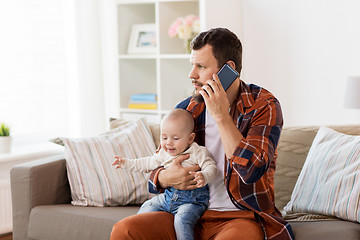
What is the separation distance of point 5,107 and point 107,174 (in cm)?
153

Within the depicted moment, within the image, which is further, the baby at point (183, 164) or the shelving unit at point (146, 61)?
the shelving unit at point (146, 61)

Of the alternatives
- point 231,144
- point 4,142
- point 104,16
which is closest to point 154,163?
point 231,144

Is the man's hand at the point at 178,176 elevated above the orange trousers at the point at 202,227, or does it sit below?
above

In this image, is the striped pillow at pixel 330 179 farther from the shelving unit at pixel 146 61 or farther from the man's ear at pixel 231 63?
the shelving unit at pixel 146 61

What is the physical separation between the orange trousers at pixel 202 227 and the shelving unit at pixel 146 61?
191 centimetres

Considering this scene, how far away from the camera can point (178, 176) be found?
6.68ft

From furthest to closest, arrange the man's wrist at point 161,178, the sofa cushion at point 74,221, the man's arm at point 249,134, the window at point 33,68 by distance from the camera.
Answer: the window at point 33,68 → the sofa cushion at point 74,221 → the man's wrist at point 161,178 → the man's arm at point 249,134

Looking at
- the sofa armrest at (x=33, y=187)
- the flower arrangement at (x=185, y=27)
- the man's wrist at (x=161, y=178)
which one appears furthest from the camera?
the flower arrangement at (x=185, y=27)

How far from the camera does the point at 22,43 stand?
13.0ft

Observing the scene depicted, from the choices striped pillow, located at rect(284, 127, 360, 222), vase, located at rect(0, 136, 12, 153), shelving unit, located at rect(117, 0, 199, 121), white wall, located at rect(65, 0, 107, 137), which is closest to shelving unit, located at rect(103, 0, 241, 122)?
shelving unit, located at rect(117, 0, 199, 121)

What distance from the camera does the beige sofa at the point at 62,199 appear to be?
249 centimetres

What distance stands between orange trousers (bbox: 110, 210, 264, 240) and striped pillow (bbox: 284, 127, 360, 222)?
0.42 m

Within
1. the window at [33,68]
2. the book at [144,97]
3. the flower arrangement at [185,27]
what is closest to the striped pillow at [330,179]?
the flower arrangement at [185,27]

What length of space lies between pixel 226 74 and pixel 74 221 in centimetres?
106
